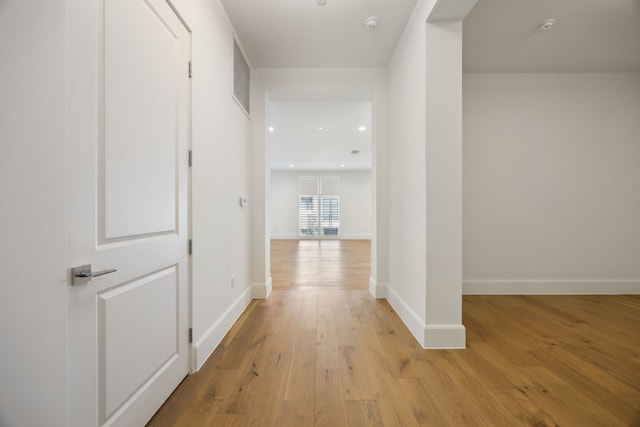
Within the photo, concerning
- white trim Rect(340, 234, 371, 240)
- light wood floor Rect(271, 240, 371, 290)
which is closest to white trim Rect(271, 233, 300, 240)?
white trim Rect(340, 234, 371, 240)

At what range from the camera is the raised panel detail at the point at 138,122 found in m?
1.06

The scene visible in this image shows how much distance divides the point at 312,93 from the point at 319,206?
7551 mm

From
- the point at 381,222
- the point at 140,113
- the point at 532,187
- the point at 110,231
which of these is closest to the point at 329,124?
the point at 381,222

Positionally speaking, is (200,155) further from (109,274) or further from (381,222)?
(381,222)

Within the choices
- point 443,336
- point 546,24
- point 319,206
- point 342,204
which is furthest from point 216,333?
point 342,204

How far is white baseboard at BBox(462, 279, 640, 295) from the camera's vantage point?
126 inches

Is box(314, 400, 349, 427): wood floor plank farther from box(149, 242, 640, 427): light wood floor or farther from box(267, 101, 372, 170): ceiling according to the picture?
box(267, 101, 372, 170): ceiling

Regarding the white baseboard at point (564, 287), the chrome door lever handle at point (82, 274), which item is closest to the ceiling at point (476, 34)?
the chrome door lever handle at point (82, 274)

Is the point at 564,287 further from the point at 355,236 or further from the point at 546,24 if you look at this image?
the point at 355,236

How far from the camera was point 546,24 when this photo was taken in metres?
2.42

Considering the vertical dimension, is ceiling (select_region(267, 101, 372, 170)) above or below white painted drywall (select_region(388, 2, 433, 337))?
above

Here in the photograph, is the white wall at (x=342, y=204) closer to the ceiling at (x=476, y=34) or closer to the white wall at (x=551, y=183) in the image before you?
the white wall at (x=551, y=183)

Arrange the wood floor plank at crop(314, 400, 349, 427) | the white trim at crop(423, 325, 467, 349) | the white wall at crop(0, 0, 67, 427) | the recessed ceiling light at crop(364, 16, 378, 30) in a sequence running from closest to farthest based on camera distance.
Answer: the white wall at crop(0, 0, 67, 427) → the wood floor plank at crop(314, 400, 349, 427) → the white trim at crop(423, 325, 467, 349) → the recessed ceiling light at crop(364, 16, 378, 30)

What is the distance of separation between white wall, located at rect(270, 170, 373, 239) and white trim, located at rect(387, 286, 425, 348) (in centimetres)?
767
